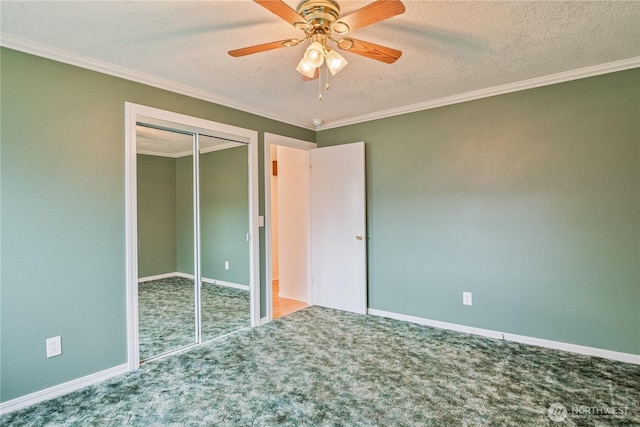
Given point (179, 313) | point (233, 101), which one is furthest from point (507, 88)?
point (179, 313)

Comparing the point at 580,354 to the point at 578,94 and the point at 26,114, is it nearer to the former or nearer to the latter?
the point at 578,94

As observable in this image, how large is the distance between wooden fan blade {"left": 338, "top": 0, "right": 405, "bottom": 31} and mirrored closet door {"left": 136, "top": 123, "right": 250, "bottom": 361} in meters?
1.99

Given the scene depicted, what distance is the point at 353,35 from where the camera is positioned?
6.85 feet

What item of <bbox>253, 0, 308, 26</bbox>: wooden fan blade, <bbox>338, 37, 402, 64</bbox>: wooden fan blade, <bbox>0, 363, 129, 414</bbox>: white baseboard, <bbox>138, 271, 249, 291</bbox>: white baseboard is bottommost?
<bbox>0, 363, 129, 414</bbox>: white baseboard

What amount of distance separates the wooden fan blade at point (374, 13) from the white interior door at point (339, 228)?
2.29 metres

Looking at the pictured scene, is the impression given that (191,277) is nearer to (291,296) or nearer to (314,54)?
(291,296)

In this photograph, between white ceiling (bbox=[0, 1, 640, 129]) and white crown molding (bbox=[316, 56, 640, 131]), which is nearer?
white ceiling (bbox=[0, 1, 640, 129])

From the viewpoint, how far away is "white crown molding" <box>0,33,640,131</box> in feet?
6.99

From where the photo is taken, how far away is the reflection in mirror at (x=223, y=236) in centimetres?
319

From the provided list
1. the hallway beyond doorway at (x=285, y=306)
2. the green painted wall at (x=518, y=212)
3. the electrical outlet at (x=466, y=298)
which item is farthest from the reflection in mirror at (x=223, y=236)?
the electrical outlet at (x=466, y=298)

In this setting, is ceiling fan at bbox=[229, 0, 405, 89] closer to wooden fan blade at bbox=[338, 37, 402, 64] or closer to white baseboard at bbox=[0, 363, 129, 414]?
wooden fan blade at bbox=[338, 37, 402, 64]

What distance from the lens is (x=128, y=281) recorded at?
2.55m

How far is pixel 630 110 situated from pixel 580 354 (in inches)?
78.5

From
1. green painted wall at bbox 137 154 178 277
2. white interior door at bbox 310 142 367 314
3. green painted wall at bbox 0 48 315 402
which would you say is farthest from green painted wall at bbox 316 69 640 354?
green painted wall at bbox 0 48 315 402
